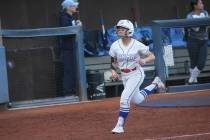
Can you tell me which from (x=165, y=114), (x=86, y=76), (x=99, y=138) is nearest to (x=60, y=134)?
(x=99, y=138)

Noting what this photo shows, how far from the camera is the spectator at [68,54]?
12.9 meters

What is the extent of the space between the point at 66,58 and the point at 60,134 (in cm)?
394

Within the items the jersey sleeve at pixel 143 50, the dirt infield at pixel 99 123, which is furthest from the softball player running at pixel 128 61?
the dirt infield at pixel 99 123

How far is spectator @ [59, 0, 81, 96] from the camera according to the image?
42.2 ft

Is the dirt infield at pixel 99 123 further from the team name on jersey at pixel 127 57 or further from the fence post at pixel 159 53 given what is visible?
the fence post at pixel 159 53

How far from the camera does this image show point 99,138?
854 cm

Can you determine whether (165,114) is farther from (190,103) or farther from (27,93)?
(27,93)

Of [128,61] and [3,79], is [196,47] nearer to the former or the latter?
[3,79]

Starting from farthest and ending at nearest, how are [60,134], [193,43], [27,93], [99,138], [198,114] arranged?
[193,43] → [27,93] → [198,114] → [60,134] → [99,138]

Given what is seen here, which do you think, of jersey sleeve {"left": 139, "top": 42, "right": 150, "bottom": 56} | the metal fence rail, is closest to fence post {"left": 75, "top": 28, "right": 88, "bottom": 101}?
the metal fence rail

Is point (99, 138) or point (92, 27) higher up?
point (92, 27)

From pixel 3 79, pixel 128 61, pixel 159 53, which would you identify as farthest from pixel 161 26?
pixel 128 61

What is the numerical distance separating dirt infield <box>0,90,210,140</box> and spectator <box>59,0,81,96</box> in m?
0.51

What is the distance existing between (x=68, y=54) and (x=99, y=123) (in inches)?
122
